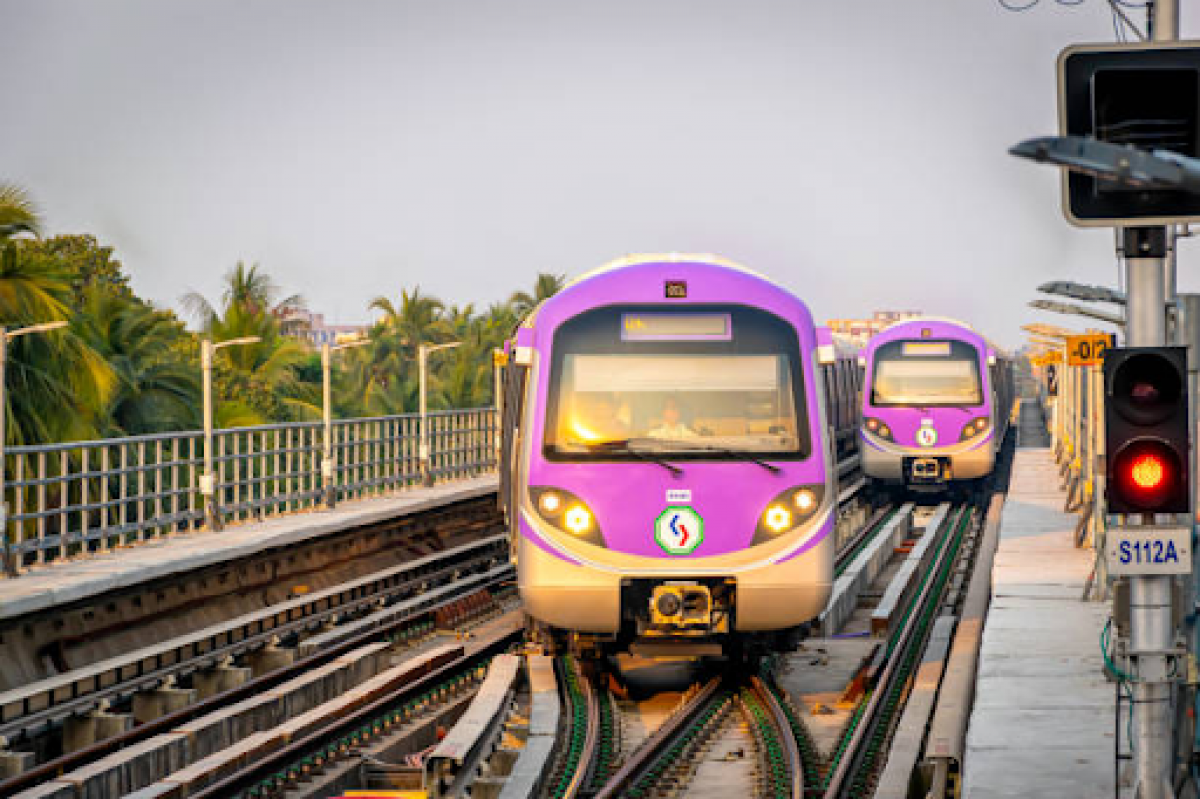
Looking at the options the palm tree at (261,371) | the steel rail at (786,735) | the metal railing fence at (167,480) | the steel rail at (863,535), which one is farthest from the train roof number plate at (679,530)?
the palm tree at (261,371)

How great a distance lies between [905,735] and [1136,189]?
15.0 ft

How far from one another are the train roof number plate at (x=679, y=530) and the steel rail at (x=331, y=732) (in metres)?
2.49

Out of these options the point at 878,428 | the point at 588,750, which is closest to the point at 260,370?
the point at 878,428

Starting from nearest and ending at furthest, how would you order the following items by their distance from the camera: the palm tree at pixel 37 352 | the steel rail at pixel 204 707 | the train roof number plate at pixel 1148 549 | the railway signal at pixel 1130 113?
the railway signal at pixel 1130 113 → the train roof number plate at pixel 1148 549 → the steel rail at pixel 204 707 → the palm tree at pixel 37 352

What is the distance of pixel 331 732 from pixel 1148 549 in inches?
241

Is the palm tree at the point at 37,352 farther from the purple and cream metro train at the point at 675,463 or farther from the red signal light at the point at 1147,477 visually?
the red signal light at the point at 1147,477

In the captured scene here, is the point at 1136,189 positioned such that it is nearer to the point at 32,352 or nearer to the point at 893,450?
the point at 32,352

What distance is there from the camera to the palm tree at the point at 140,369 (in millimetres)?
26672

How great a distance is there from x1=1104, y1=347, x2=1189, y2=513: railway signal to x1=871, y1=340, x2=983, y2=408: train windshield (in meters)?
21.6

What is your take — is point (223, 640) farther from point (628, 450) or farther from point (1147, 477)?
point (1147, 477)

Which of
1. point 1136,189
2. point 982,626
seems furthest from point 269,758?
point 982,626

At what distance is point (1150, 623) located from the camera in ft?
24.7

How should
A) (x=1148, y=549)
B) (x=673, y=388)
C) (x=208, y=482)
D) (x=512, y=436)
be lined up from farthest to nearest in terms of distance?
(x=208, y=482) < (x=512, y=436) < (x=673, y=388) < (x=1148, y=549)

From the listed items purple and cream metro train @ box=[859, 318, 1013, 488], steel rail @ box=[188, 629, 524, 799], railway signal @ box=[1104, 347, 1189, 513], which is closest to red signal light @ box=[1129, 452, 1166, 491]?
railway signal @ box=[1104, 347, 1189, 513]
